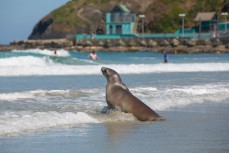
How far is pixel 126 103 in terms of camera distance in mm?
13953

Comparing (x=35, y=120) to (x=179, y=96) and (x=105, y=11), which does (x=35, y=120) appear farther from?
(x=105, y=11)

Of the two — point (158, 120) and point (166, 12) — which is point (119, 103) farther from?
point (166, 12)

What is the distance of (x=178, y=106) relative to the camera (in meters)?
16.7

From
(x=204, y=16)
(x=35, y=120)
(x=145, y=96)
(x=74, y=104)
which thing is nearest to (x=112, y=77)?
(x=74, y=104)

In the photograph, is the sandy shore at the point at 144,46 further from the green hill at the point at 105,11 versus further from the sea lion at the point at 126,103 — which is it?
the sea lion at the point at 126,103

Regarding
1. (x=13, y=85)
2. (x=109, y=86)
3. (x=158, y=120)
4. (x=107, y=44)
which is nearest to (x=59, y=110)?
(x=109, y=86)

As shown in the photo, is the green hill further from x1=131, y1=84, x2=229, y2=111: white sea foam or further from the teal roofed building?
A: x1=131, y1=84, x2=229, y2=111: white sea foam

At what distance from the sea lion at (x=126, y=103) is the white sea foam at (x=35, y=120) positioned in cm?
70

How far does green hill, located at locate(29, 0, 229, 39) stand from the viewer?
114625 millimetres

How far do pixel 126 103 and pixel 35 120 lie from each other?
2.19 m

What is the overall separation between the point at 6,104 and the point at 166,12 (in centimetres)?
10320

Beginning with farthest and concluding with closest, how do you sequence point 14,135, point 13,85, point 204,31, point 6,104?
point 204,31, point 13,85, point 6,104, point 14,135

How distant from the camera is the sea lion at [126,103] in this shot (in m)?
13.7

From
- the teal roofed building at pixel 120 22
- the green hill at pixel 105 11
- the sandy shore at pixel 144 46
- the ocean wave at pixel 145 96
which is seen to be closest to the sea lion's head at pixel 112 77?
the ocean wave at pixel 145 96
